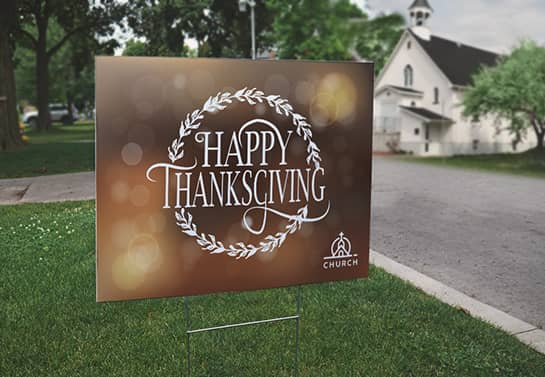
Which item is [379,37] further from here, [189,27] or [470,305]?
[470,305]

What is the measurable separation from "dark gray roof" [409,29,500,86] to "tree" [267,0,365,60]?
557 cm

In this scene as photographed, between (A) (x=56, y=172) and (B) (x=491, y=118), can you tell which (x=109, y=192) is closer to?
(A) (x=56, y=172)

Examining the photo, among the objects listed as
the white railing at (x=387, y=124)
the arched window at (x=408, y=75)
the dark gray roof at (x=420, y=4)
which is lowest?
the white railing at (x=387, y=124)

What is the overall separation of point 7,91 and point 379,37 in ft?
122

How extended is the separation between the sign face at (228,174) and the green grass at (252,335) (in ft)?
3.28

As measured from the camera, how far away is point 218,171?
9.53 feet

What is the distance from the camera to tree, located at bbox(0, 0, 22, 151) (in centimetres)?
1852

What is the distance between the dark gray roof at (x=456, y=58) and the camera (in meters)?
35.3

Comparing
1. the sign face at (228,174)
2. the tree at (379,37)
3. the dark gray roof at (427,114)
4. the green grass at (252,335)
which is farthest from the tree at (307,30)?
the sign face at (228,174)

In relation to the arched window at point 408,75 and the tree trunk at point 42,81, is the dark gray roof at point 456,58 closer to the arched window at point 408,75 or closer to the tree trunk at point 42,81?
the arched window at point 408,75

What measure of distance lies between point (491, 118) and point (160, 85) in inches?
1473

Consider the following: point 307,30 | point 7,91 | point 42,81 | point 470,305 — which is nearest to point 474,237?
point 470,305

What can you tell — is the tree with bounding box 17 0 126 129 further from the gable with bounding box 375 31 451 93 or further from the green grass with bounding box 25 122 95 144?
the gable with bounding box 375 31 451 93

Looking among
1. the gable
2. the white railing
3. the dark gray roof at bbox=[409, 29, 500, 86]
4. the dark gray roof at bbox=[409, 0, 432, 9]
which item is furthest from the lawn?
the dark gray roof at bbox=[409, 0, 432, 9]
